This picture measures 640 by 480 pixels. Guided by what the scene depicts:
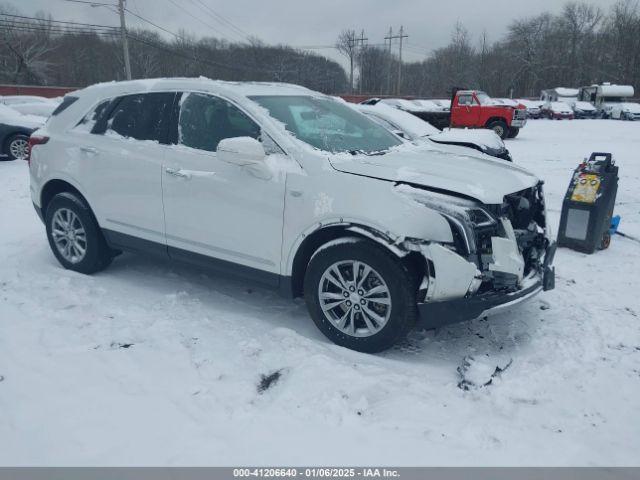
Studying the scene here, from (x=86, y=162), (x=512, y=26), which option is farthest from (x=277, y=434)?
(x=512, y=26)

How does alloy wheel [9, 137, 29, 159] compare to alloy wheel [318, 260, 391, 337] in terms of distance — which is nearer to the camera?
alloy wheel [318, 260, 391, 337]

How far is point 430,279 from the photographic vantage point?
3.00 metres

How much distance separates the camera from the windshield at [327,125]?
11.9ft

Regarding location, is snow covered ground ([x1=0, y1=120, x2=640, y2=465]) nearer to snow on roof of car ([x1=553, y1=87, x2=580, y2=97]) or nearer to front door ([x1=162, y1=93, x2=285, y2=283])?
front door ([x1=162, y1=93, x2=285, y2=283])

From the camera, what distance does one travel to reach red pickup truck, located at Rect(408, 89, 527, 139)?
760 inches

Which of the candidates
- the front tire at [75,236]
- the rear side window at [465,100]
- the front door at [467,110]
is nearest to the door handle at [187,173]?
the front tire at [75,236]

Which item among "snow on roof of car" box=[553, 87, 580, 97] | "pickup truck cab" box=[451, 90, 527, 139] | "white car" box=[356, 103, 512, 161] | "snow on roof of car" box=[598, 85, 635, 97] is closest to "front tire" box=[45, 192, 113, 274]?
"white car" box=[356, 103, 512, 161]

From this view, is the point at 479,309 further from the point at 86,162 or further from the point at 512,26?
the point at 512,26

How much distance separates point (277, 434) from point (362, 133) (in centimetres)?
260

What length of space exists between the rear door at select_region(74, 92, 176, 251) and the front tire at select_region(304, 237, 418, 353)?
5.24 ft

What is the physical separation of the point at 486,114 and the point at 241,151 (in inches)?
726

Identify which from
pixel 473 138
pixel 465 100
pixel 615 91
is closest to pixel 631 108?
pixel 615 91

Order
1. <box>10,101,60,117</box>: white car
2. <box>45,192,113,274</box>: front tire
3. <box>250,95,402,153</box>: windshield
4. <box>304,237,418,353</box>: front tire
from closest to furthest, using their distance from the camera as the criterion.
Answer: <box>304,237,418,353</box>: front tire → <box>250,95,402,153</box>: windshield → <box>45,192,113,274</box>: front tire → <box>10,101,60,117</box>: white car

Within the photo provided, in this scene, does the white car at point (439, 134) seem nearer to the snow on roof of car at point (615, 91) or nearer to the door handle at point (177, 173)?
the door handle at point (177, 173)
